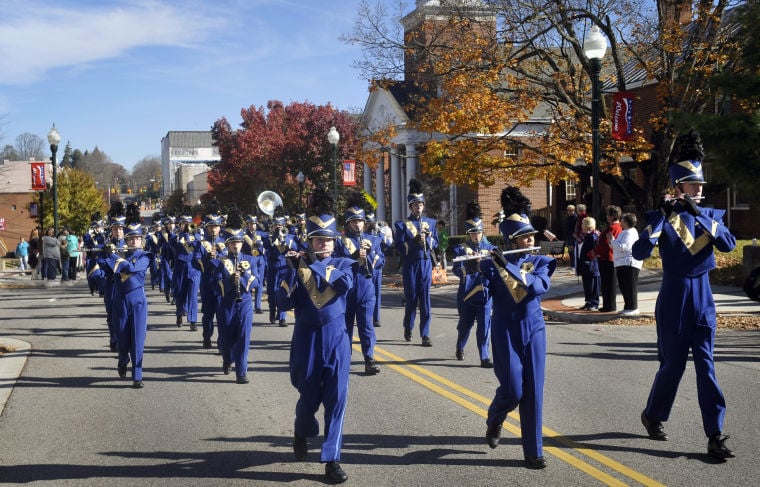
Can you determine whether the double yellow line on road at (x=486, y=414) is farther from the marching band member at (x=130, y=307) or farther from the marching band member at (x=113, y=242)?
the marching band member at (x=113, y=242)

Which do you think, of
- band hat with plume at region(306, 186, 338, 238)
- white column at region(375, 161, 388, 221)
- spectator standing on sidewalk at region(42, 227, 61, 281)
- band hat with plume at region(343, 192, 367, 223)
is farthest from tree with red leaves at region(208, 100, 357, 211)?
band hat with plume at region(306, 186, 338, 238)

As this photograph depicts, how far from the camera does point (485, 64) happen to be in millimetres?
23406

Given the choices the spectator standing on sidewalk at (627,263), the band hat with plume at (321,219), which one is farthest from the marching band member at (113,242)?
the spectator standing on sidewalk at (627,263)

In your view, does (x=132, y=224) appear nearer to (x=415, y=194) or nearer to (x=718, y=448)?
(x=415, y=194)

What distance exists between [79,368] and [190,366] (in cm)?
155

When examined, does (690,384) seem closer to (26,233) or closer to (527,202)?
(527,202)

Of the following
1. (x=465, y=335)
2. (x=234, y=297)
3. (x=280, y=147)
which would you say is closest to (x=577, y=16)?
(x=465, y=335)

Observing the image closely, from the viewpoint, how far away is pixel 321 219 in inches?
269

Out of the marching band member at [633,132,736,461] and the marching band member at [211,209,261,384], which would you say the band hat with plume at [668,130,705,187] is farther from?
the marching band member at [211,209,261,384]

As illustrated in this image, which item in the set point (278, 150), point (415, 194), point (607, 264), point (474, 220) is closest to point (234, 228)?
point (415, 194)

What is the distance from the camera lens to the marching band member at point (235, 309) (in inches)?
390

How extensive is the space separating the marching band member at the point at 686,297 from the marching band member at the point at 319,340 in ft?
8.28

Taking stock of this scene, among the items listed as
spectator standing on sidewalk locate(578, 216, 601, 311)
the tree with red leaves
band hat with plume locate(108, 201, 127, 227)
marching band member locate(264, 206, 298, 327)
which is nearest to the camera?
band hat with plume locate(108, 201, 127, 227)

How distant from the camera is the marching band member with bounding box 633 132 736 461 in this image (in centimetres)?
639
